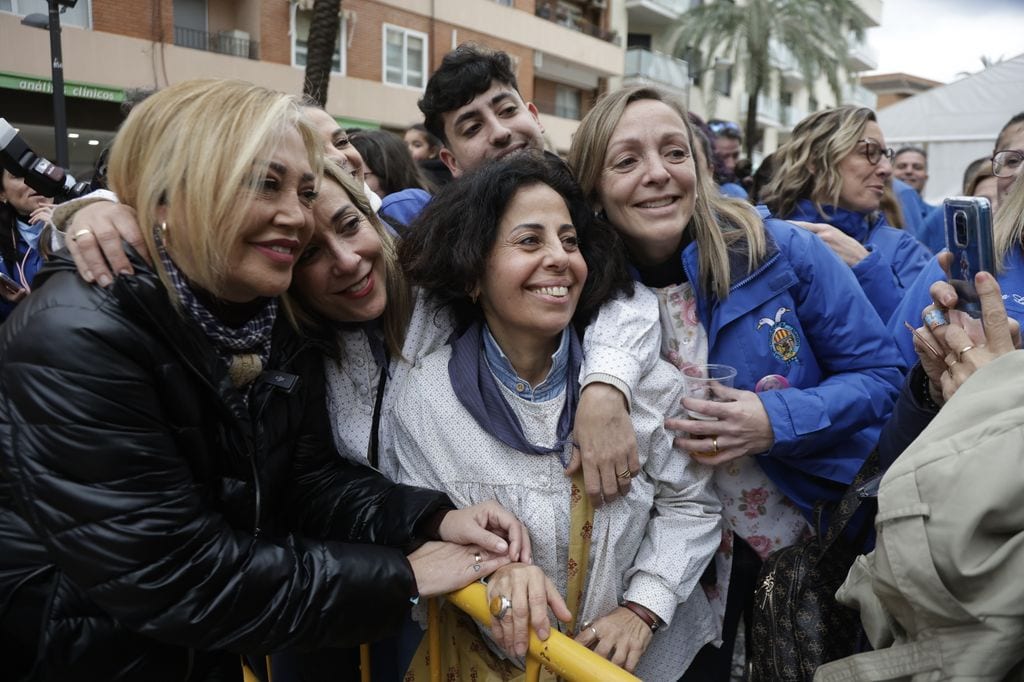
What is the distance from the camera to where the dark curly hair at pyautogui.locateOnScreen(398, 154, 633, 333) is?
6.81 feet

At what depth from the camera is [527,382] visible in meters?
2.06

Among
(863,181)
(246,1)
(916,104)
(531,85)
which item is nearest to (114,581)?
(863,181)

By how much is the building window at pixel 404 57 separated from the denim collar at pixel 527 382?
1795 cm

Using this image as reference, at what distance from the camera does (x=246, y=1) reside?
A: 15930 mm

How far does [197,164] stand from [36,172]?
57.4 inches

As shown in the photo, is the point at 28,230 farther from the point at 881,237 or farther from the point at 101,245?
the point at 881,237

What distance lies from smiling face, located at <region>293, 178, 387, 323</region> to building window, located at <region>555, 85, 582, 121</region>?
76.3ft

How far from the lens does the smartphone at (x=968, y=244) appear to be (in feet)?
5.08

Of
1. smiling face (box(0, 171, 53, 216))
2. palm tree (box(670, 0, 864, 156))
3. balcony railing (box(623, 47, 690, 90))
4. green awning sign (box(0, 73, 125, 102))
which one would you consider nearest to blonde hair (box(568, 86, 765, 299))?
smiling face (box(0, 171, 53, 216))

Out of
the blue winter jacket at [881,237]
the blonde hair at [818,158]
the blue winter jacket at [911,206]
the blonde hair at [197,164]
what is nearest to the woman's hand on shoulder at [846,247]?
the blue winter jacket at [881,237]

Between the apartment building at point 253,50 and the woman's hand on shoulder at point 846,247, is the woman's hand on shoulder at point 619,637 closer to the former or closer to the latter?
the woman's hand on shoulder at point 846,247

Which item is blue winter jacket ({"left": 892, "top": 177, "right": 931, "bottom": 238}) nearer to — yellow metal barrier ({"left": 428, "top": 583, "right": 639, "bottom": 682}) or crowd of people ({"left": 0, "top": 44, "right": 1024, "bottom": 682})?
crowd of people ({"left": 0, "top": 44, "right": 1024, "bottom": 682})

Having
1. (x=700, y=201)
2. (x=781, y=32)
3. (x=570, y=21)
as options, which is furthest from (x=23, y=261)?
(x=570, y=21)

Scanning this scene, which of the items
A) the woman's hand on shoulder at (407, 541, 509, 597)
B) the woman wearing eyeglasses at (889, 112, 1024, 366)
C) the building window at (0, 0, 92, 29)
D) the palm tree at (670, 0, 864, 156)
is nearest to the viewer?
the woman's hand on shoulder at (407, 541, 509, 597)
